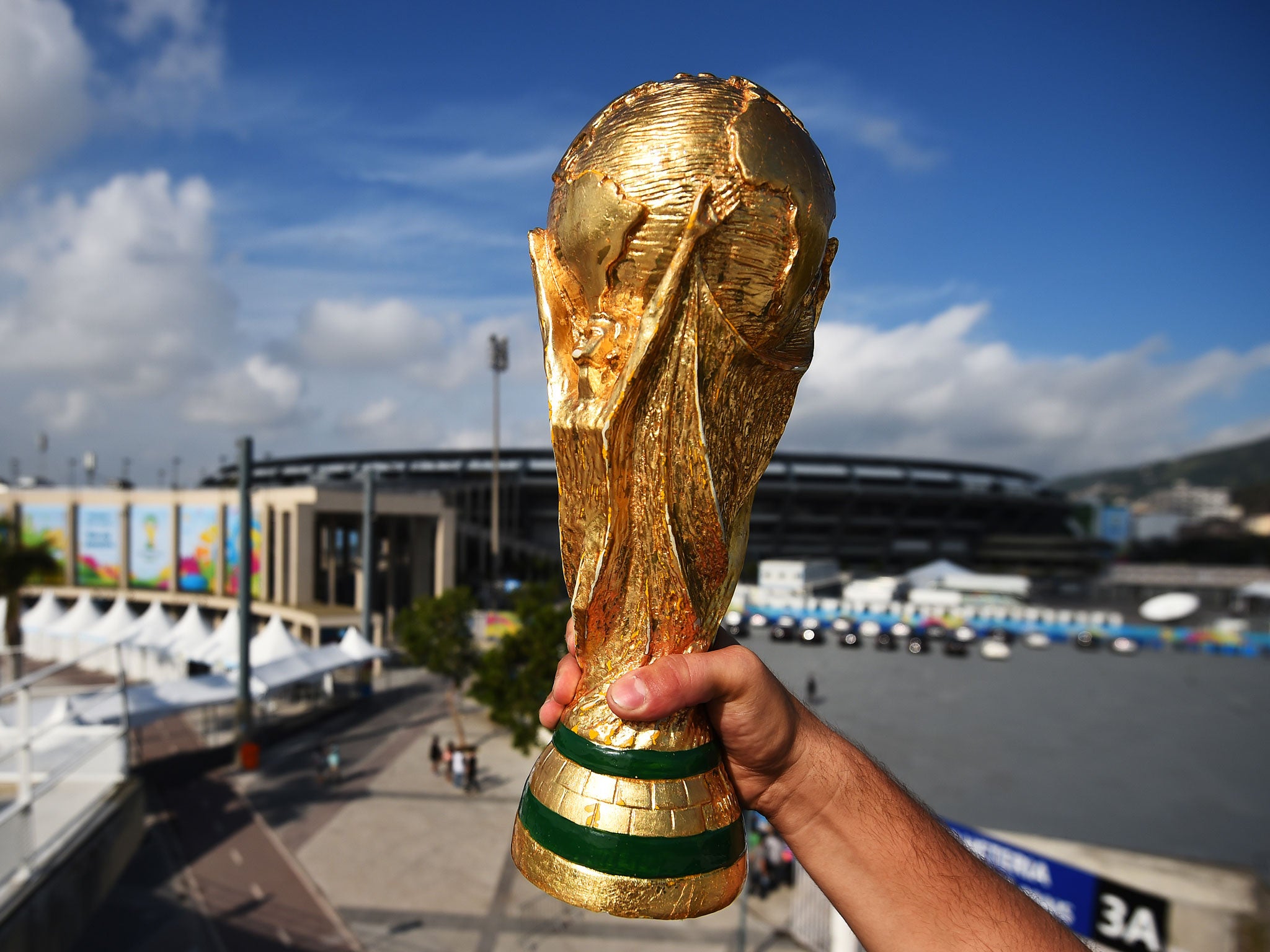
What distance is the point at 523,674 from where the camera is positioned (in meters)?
16.9

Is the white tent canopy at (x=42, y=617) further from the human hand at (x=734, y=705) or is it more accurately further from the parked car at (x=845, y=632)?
the human hand at (x=734, y=705)

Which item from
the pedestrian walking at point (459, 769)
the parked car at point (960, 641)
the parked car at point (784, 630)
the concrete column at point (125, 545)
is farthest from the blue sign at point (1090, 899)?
the concrete column at point (125, 545)

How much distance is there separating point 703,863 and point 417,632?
20.9m

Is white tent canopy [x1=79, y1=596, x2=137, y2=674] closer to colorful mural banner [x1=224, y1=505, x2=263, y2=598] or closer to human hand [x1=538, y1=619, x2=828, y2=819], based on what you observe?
colorful mural banner [x1=224, y1=505, x2=263, y2=598]

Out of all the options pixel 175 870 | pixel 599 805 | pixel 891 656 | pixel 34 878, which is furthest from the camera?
pixel 891 656

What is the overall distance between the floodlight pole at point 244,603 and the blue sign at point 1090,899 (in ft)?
51.7

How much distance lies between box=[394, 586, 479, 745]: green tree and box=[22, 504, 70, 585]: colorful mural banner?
23.8 meters

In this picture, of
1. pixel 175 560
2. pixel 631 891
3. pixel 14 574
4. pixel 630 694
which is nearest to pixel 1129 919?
pixel 631 891

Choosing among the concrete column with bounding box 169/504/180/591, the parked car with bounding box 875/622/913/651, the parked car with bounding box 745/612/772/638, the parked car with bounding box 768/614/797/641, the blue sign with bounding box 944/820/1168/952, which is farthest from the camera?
the parked car with bounding box 745/612/772/638

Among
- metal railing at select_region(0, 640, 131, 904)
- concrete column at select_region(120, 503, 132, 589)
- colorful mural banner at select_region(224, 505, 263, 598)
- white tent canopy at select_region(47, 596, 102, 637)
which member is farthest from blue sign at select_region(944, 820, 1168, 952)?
concrete column at select_region(120, 503, 132, 589)

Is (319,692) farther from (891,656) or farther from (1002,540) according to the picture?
(1002,540)

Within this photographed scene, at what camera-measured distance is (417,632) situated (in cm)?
2150

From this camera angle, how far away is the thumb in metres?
1.97

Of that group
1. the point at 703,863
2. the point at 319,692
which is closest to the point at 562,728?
the point at 703,863
